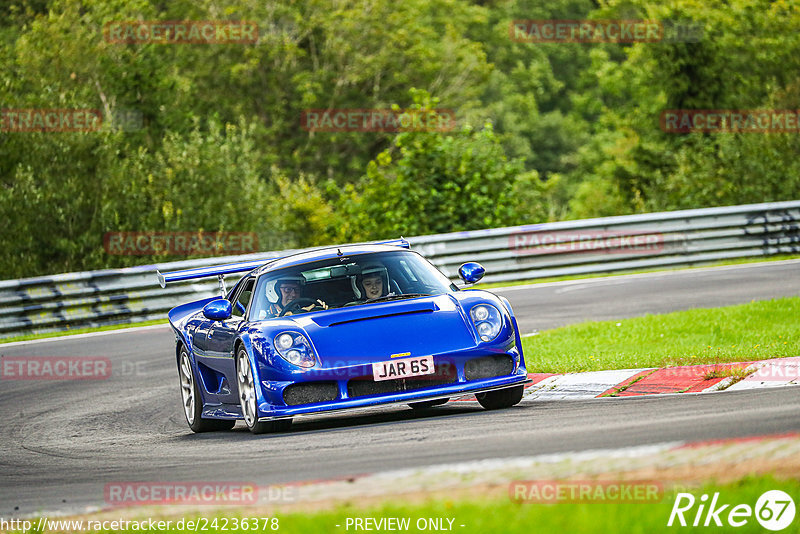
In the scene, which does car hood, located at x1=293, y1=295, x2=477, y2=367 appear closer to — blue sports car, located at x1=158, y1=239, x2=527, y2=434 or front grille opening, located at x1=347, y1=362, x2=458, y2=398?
blue sports car, located at x1=158, y1=239, x2=527, y2=434

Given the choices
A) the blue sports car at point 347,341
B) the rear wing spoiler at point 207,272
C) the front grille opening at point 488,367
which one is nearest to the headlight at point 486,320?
the blue sports car at point 347,341

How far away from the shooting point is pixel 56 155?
26.3 metres

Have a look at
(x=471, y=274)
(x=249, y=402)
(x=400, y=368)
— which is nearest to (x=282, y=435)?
(x=249, y=402)

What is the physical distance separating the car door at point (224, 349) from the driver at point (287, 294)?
0.86 feet

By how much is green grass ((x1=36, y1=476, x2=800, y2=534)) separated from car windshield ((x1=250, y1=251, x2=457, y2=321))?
4.37 metres

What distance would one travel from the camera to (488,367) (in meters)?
8.99

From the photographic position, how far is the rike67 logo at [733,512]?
454cm

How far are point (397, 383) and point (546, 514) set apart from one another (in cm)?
399

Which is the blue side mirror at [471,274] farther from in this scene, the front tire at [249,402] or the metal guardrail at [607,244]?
the metal guardrail at [607,244]

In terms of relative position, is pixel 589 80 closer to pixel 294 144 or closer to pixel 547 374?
pixel 294 144

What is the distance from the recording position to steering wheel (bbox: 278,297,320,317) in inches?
377

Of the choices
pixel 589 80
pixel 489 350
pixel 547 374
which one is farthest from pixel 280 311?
pixel 589 80

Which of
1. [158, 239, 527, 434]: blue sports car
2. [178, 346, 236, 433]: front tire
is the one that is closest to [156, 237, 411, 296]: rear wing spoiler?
[158, 239, 527, 434]: blue sports car

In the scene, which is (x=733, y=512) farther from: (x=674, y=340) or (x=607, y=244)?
(x=607, y=244)
